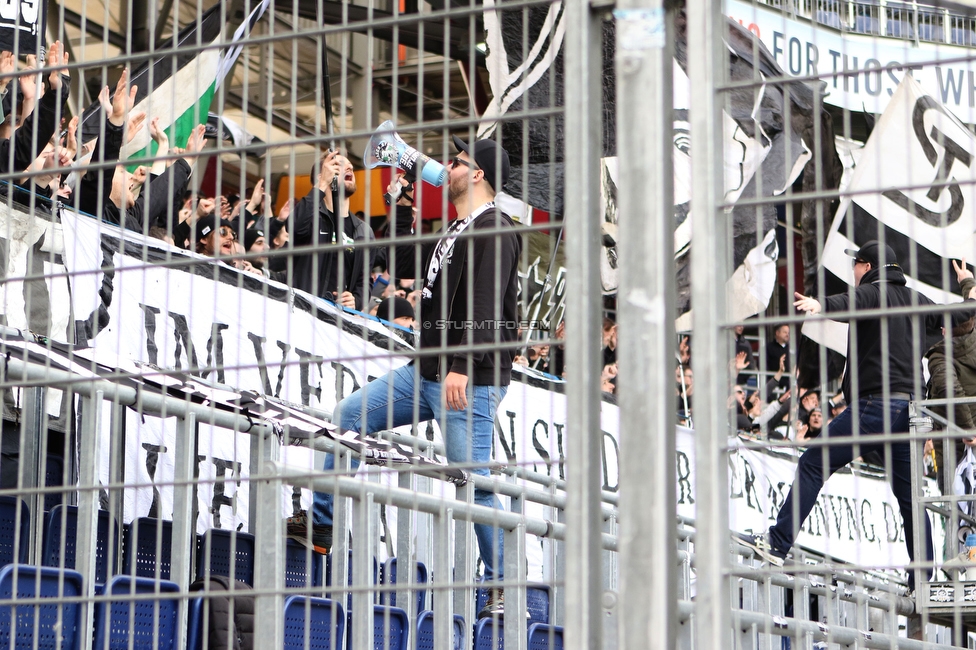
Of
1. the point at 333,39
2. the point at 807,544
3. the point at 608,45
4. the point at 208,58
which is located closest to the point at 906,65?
the point at 208,58

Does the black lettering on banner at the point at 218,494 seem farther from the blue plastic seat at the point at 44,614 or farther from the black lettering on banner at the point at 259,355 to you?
the blue plastic seat at the point at 44,614

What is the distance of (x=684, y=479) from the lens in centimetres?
927

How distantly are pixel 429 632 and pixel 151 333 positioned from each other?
6.73 ft

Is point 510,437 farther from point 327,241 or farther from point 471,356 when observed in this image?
point 471,356

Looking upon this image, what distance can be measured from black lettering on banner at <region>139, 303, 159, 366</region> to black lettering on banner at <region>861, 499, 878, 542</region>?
6521mm

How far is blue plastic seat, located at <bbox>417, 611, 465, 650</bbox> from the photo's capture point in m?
4.89

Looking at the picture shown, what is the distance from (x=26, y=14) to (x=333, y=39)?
12395 mm

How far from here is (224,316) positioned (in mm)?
6812

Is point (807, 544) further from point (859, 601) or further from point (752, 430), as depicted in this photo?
point (859, 601)

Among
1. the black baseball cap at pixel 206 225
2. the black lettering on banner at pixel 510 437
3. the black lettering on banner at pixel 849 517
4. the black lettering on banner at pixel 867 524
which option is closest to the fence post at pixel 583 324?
the black lettering on banner at pixel 510 437

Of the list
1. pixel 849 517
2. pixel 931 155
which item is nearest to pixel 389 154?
pixel 931 155

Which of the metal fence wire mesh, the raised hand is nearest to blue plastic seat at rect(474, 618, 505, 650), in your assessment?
the metal fence wire mesh

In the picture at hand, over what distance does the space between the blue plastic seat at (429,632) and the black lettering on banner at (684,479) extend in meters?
4.12

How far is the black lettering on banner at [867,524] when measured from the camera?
450 inches
